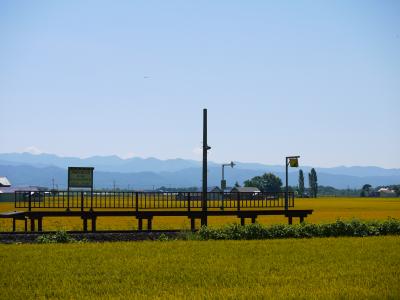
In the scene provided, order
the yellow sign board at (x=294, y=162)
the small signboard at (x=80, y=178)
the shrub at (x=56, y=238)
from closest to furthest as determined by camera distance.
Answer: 1. the shrub at (x=56, y=238)
2. the small signboard at (x=80, y=178)
3. the yellow sign board at (x=294, y=162)

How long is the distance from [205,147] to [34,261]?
11.4 meters

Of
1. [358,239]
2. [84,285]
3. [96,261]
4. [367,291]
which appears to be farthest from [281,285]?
[358,239]

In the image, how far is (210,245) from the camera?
2042cm

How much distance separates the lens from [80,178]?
1080 inches

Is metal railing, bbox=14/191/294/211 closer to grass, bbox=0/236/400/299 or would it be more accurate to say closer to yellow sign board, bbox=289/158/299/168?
yellow sign board, bbox=289/158/299/168

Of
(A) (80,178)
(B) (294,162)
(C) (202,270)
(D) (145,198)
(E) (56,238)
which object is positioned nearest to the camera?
(C) (202,270)

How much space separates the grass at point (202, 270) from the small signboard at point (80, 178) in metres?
7.11

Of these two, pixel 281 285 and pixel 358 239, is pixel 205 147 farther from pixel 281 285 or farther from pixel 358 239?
pixel 281 285

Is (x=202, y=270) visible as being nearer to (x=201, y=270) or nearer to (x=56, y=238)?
(x=201, y=270)

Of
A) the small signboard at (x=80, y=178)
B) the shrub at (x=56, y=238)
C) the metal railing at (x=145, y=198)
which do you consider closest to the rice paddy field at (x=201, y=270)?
the shrub at (x=56, y=238)

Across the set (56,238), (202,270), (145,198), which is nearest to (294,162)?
(145,198)

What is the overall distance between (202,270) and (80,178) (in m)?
13.9

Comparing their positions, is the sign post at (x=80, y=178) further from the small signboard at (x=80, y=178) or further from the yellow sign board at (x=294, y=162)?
→ the yellow sign board at (x=294, y=162)

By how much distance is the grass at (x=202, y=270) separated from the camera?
12.1m
